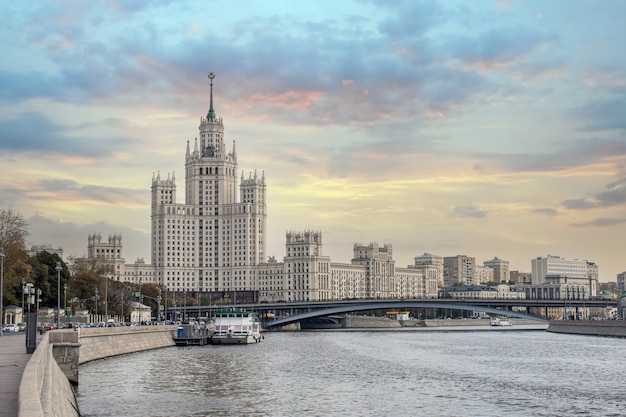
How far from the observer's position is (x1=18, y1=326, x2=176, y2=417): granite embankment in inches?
1007

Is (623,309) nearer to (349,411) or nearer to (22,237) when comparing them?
(22,237)

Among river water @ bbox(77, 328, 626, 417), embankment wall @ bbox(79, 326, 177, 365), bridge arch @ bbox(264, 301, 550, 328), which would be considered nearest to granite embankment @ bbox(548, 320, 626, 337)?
bridge arch @ bbox(264, 301, 550, 328)

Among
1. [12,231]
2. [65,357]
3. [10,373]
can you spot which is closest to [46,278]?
[12,231]

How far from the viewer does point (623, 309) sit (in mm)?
156625

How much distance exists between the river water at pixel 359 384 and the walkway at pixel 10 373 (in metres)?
4.24

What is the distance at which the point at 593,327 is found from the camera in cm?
14162

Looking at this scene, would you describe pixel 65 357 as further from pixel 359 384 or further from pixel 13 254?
pixel 13 254

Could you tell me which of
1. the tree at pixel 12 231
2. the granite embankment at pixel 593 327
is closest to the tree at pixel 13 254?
the tree at pixel 12 231

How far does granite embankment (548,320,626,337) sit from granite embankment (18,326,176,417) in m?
61.2

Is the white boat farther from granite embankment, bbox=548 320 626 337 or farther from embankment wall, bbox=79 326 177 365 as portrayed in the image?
granite embankment, bbox=548 320 626 337

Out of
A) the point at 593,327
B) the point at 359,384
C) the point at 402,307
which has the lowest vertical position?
the point at 593,327

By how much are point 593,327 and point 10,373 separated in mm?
118602

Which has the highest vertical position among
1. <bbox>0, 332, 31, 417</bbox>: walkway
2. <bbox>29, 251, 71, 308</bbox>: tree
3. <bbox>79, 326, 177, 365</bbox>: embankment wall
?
<bbox>29, 251, 71, 308</bbox>: tree

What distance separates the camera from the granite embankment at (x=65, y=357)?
25.6 metres
